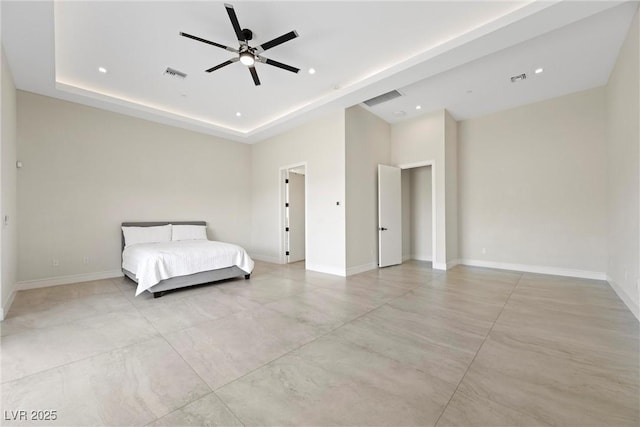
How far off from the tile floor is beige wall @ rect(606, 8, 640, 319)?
0.45 m

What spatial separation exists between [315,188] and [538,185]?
178 inches

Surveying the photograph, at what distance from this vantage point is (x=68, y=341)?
2447 mm

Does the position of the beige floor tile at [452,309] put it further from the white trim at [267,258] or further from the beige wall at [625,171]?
the white trim at [267,258]

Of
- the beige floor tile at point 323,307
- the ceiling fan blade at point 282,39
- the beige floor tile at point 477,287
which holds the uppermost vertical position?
the ceiling fan blade at point 282,39

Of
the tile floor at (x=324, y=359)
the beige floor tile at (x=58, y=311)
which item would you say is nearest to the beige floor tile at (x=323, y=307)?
the tile floor at (x=324, y=359)

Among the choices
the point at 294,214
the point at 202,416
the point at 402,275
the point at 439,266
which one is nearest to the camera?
the point at 202,416

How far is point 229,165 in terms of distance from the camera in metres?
6.89

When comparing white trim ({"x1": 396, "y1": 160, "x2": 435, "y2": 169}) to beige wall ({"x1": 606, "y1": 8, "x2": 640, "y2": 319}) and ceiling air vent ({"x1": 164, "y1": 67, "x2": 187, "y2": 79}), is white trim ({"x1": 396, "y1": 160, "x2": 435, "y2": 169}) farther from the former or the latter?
ceiling air vent ({"x1": 164, "y1": 67, "x2": 187, "y2": 79})

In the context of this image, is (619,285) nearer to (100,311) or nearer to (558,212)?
(558,212)

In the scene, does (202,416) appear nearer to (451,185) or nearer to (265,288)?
(265,288)

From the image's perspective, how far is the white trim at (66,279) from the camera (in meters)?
4.17

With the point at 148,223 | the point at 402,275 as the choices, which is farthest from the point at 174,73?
the point at 402,275

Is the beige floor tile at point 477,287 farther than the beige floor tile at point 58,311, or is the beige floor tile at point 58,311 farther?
the beige floor tile at point 477,287

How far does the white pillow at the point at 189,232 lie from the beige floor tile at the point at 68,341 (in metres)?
2.64
